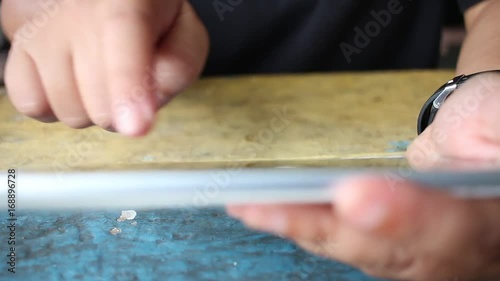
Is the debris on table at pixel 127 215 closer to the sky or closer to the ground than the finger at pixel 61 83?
closer to the ground

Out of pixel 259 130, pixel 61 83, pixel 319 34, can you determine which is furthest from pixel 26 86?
pixel 319 34

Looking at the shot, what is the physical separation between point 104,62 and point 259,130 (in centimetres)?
12

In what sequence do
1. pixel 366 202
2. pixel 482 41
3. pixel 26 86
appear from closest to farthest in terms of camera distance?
pixel 366 202, pixel 26 86, pixel 482 41

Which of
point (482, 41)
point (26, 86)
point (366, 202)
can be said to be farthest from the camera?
point (482, 41)

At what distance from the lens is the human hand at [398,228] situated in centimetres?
16

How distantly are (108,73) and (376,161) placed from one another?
0.50 feet

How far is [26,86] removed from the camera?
26 centimetres

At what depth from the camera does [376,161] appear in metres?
0.31

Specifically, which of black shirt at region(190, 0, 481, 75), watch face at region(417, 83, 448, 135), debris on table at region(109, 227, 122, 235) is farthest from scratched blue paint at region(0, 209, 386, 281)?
black shirt at region(190, 0, 481, 75)

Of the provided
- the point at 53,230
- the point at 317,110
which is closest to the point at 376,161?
the point at 317,110

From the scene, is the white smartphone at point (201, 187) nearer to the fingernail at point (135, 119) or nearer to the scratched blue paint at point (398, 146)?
the fingernail at point (135, 119)

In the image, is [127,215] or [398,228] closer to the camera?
[398,228]

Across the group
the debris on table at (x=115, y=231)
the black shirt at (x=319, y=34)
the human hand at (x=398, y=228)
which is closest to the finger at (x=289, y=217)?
the human hand at (x=398, y=228)

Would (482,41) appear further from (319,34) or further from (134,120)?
(134,120)
